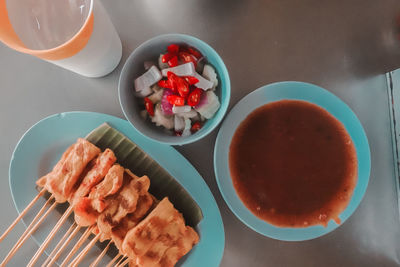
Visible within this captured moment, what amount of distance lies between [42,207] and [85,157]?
1.06ft

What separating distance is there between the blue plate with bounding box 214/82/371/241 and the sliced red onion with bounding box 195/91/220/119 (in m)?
0.13

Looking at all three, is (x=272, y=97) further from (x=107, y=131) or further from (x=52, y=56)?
(x=52, y=56)

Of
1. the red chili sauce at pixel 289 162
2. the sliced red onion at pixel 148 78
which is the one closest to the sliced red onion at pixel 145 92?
the sliced red onion at pixel 148 78

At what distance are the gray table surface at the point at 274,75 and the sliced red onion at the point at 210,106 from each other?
220 millimetres

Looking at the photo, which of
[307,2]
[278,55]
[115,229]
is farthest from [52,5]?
[307,2]

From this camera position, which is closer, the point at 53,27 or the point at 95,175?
the point at 53,27

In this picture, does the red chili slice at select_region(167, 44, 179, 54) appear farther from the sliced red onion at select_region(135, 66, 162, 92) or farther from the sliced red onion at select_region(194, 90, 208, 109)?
the sliced red onion at select_region(194, 90, 208, 109)

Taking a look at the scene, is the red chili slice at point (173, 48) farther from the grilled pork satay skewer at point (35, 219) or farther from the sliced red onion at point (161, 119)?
the grilled pork satay skewer at point (35, 219)

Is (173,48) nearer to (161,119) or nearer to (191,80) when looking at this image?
(191,80)

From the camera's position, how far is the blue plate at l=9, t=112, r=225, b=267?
1.27 m

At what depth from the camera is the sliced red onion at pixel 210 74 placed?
3.84 feet

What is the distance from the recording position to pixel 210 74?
117 cm

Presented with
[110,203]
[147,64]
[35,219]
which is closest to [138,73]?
[147,64]

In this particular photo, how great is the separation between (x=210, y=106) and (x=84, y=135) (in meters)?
0.56
